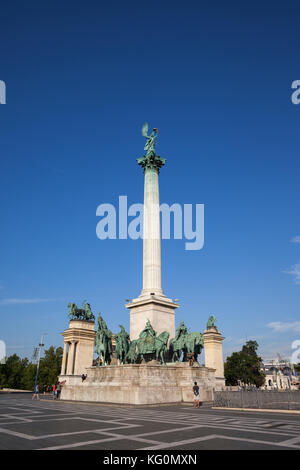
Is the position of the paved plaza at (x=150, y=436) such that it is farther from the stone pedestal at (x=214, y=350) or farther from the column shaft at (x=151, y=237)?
the stone pedestal at (x=214, y=350)

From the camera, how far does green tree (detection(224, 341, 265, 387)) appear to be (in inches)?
2699

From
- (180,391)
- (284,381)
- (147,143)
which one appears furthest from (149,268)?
(284,381)

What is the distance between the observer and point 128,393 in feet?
79.1

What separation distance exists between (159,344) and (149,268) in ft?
32.5

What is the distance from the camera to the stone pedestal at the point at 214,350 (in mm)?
53656

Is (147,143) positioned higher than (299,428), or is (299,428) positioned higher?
(147,143)

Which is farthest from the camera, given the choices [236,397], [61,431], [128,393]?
[128,393]

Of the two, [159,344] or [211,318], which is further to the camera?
[211,318]

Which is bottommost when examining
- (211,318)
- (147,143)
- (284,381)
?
(284,381)

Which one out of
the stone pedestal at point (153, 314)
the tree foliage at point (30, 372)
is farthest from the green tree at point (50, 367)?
the stone pedestal at point (153, 314)

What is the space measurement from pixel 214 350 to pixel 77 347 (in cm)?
2143

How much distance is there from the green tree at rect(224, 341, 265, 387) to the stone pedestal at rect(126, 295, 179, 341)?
42264 mm

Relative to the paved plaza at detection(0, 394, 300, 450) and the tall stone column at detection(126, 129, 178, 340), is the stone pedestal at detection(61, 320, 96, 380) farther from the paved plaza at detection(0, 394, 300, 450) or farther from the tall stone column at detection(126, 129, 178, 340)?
the paved plaza at detection(0, 394, 300, 450)
